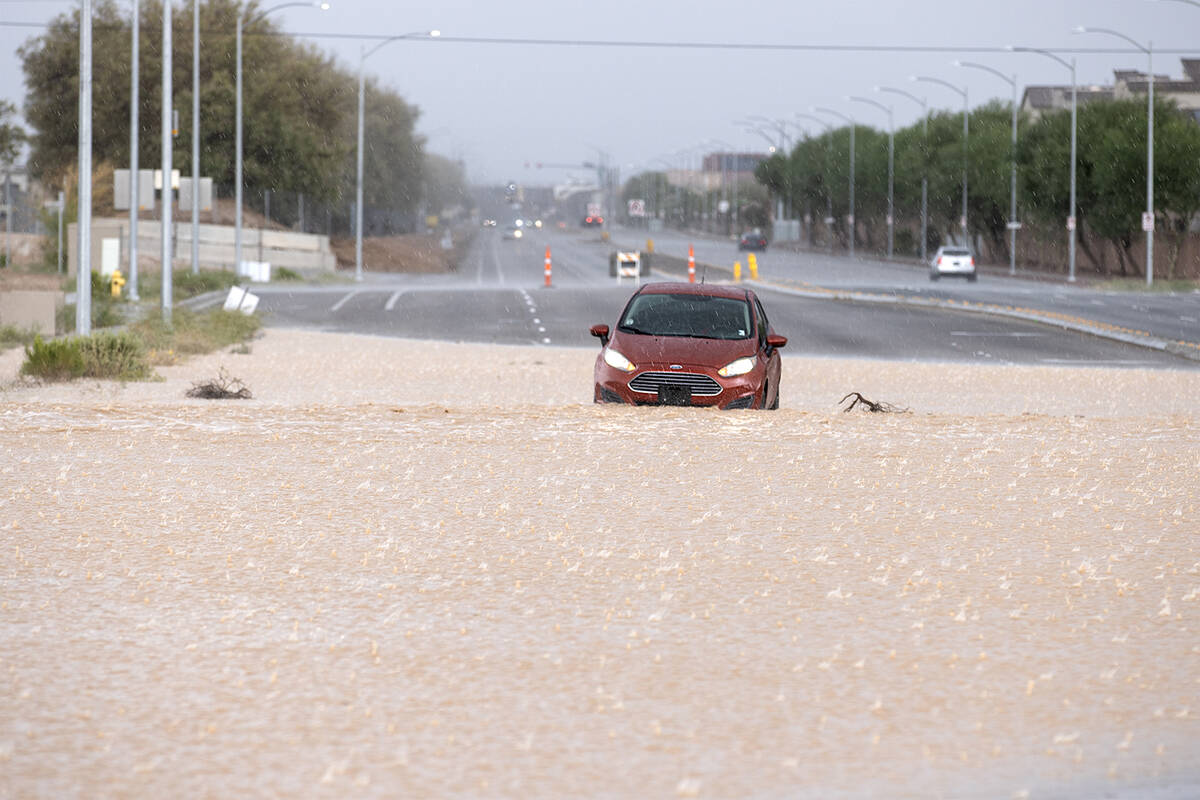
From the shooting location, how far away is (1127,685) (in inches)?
288

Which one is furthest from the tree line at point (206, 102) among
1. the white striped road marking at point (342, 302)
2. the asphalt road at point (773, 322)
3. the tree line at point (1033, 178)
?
the tree line at point (1033, 178)

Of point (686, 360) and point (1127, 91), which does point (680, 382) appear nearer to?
point (686, 360)

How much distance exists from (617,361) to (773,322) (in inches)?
894

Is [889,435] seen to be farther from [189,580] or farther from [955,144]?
[955,144]

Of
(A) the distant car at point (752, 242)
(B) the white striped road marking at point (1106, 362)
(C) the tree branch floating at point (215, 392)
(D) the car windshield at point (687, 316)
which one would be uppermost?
(A) the distant car at point (752, 242)

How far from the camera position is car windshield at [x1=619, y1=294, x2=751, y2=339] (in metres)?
18.3

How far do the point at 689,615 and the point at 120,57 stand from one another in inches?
3141

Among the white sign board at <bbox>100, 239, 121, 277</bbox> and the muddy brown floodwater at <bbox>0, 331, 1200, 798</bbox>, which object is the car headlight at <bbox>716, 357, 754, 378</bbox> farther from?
the white sign board at <bbox>100, 239, 121, 277</bbox>

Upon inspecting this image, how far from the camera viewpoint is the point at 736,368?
17344 millimetres

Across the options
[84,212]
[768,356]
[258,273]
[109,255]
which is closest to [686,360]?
[768,356]

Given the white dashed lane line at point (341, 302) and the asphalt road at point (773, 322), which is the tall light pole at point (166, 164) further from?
the white dashed lane line at point (341, 302)

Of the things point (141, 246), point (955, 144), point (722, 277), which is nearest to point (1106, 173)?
point (722, 277)

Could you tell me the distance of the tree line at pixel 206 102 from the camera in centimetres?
8069

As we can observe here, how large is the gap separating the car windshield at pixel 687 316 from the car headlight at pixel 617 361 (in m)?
0.61
